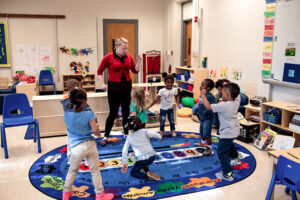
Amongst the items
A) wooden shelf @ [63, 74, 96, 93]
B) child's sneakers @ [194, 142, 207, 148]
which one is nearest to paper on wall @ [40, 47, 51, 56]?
wooden shelf @ [63, 74, 96, 93]

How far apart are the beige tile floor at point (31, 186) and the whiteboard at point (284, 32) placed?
1.39m

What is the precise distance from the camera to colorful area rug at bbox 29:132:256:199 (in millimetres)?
2969

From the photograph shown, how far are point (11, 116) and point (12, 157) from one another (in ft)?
2.09

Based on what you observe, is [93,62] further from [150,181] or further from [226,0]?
[150,181]

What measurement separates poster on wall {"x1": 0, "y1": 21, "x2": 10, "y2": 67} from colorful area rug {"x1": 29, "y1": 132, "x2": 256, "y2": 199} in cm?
498

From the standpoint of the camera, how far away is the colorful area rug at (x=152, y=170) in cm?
297

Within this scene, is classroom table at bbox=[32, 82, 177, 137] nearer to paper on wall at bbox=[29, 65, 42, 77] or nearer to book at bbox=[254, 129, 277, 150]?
book at bbox=[254, 129, 277, 150]

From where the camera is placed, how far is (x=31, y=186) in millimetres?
3086

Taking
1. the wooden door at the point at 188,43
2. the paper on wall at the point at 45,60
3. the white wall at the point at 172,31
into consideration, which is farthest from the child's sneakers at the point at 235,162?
the paper on wall at the point at 45,60

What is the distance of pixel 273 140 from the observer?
4094 millimetres

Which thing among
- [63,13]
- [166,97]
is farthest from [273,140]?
[63,13]

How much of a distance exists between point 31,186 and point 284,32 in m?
4.12

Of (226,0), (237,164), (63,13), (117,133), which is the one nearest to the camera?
(237,164)

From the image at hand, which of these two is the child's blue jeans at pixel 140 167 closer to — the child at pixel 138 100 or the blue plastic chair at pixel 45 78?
the child at pixel 138 100
